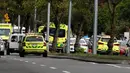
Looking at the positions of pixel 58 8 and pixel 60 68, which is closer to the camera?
pixel 60 68

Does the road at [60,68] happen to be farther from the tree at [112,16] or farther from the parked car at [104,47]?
the parked car at [104,47]

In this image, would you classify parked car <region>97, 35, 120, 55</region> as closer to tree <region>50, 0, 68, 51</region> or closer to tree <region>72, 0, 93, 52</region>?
tree <region>72, 0, 93, 52</region>

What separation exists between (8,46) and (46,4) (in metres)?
5.73

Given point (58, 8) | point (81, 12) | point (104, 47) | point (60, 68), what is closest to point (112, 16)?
point (81, 12)

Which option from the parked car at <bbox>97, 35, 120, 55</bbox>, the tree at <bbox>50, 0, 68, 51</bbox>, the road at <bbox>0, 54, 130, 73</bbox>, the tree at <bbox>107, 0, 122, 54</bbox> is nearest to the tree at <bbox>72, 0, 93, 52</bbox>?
the tree at <bbox>50, 0, 68, 51</bbox>

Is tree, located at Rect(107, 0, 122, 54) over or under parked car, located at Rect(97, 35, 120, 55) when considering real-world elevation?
over

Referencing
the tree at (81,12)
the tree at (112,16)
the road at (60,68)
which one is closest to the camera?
the road at (60,68)

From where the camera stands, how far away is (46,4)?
46.5 meters

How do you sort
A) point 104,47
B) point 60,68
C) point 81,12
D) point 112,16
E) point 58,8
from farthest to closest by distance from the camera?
1. point 58,8
2. point 104,47
3. point 81,12
4. point 112,16
5. point 60,68

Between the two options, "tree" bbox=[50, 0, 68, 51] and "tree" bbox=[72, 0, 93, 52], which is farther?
"tree" bbox=[50, 0, 68, 51]

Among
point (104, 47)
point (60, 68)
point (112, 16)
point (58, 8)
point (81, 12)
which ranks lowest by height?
point (60, 68)

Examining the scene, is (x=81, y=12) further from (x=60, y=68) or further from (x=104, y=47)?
(x=60, y=68)

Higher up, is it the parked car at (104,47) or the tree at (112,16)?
the tree at (112,16)

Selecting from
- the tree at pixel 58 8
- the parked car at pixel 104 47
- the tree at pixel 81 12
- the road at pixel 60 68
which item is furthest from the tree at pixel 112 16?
the tree at pixel 58 8
